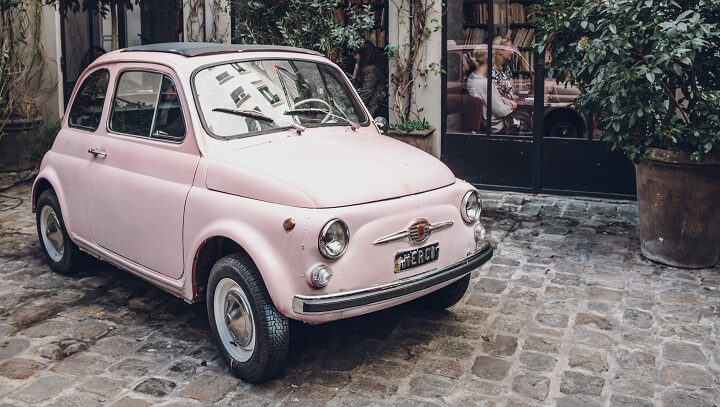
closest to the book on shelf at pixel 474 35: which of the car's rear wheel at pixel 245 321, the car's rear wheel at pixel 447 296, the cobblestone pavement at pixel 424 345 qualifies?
the cobblestone pavement at pixel 424 345

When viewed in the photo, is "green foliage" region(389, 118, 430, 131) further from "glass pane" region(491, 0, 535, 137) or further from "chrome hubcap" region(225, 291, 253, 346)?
"chrome hubcap" region(225, 291, 253, 346)

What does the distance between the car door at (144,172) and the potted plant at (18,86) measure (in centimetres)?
526

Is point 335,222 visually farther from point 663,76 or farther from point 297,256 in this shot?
point 663,76

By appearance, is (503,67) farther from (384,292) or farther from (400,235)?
(384,292)

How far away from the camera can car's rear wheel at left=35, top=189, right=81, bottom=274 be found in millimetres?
6684

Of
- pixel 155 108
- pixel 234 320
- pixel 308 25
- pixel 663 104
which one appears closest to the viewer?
pixel 234 320

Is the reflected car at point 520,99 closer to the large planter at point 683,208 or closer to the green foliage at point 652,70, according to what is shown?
the green foliage at point 652,70

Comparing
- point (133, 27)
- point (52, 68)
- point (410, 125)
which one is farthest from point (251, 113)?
point (52, 68)

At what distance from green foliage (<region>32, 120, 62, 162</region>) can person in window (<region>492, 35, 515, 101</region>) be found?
587cm

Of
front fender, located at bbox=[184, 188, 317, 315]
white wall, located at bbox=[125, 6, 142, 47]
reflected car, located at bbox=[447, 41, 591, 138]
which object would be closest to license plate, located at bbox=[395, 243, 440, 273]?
front fender, located at bbox=[184, 188, 317, 315]

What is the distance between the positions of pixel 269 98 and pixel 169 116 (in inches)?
26.3

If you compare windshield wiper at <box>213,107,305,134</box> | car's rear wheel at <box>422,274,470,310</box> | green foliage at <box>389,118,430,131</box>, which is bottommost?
car's rear wheel at <box>422,274,470,310</box>

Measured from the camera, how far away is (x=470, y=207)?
5.32m

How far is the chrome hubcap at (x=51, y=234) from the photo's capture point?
6.83 meters
